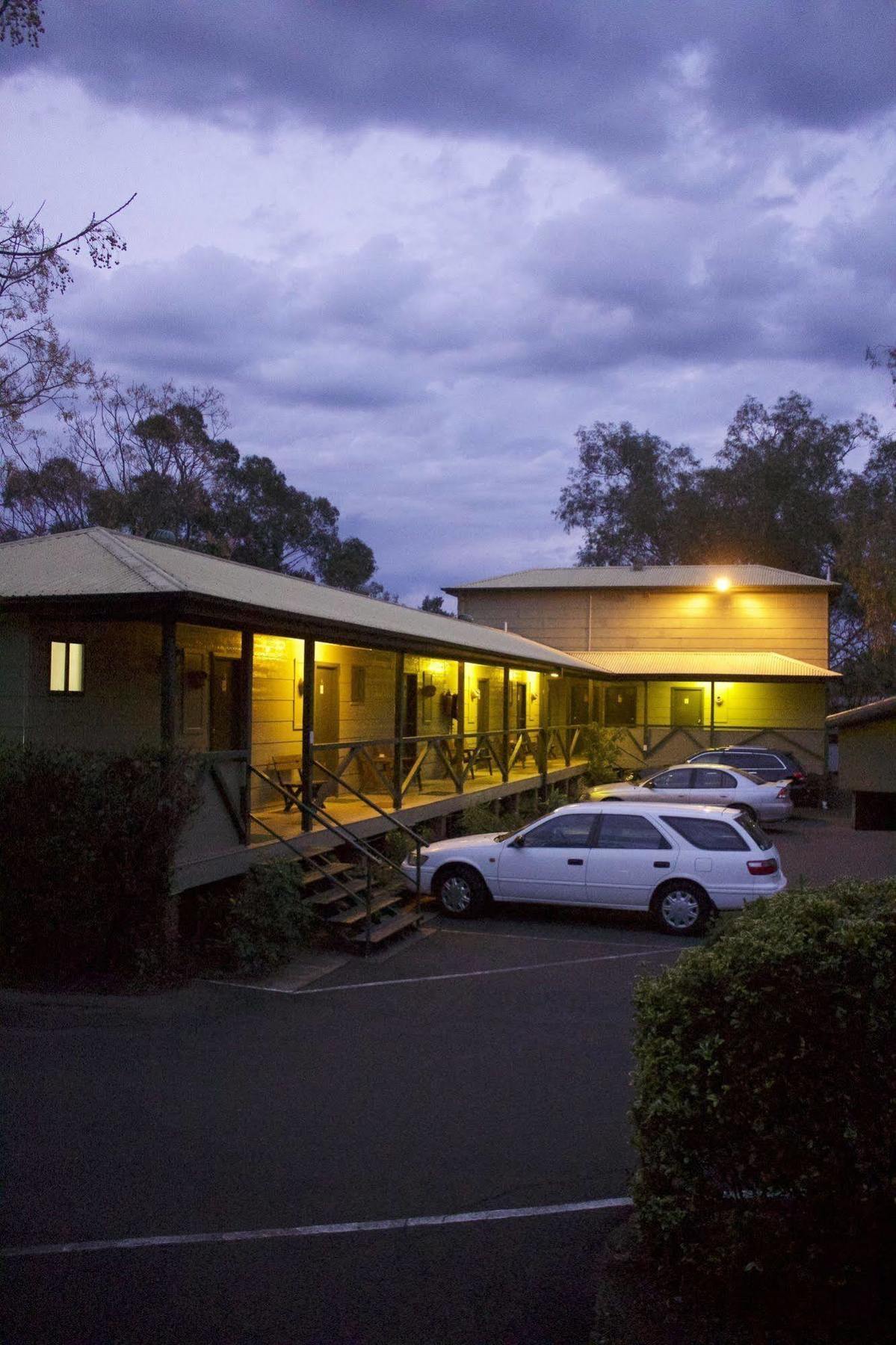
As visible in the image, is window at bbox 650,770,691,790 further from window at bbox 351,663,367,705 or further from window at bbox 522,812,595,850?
window at bbox 522,812,595,850

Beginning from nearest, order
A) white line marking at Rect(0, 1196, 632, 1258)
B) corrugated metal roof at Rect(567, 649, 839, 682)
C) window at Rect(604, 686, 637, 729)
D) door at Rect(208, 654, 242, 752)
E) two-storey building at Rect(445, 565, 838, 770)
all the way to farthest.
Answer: white line marking at Rect(0, 1196, 632, 1258), door at Rect(208, 654, 242, 752), corrugated metal roof at Rect(567, 649, 839, 682), two-storey building at Rect(445, 565, 838, 770), window at Rect(604, 686, 637, 729)

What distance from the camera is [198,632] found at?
1544 cm

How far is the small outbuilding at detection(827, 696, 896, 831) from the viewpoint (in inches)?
142

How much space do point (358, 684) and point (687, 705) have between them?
16261mm

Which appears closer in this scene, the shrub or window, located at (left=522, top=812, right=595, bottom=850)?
window, located at (left=522, top=812, right=595, bottom=850)

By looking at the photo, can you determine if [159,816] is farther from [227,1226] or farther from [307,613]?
[227,1226]

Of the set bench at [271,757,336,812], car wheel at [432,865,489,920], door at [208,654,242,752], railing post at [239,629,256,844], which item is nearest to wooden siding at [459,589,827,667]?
bench at [271,757,336,812]

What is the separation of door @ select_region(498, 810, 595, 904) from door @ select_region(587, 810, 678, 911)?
148mm

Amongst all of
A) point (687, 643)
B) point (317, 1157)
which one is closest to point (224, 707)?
point (317, 1157)

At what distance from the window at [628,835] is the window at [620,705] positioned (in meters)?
20.9

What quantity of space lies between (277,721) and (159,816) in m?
7.33

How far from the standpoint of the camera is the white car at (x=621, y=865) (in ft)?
44.3

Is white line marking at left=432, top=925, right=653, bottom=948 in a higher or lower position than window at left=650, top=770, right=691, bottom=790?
lower

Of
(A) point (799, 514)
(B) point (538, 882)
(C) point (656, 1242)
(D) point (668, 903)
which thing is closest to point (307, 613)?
(B) point (538, 882)
